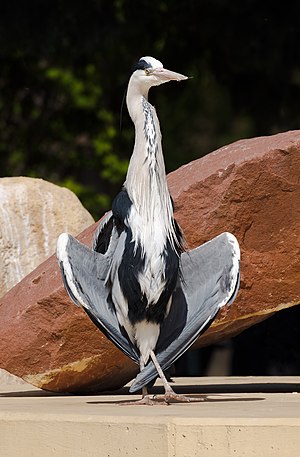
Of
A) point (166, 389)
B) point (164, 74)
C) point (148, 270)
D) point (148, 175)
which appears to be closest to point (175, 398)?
point (166, 389)

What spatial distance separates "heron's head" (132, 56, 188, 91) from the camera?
21.0ft

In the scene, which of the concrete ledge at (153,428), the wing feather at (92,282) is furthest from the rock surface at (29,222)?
the wing feather at (92,282)

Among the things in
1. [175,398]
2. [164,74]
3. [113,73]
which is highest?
[113,73]

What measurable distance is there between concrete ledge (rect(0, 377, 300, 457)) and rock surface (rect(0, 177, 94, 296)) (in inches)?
85.6

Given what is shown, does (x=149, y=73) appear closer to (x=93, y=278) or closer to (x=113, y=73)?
(x=93, y=278)

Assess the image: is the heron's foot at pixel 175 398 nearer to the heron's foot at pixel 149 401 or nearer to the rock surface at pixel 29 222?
the heron's foot at pixel 149 401

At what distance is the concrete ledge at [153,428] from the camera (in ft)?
16.4

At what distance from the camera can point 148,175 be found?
6363 mm

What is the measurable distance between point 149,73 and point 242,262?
4.13ft

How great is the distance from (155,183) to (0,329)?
1.36 meters

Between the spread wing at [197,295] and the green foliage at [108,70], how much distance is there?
6.59 m

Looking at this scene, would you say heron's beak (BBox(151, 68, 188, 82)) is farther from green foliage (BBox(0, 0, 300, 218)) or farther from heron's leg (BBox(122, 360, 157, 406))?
green foliage (BBox(0, 0, 300, 218))

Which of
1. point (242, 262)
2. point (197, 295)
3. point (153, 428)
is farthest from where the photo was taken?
point (242, 262)

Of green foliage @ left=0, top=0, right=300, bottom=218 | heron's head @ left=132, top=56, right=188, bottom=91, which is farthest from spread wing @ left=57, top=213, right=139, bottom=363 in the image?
green foliage @ left=0, top=0, right=300, bottom=218
